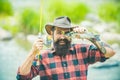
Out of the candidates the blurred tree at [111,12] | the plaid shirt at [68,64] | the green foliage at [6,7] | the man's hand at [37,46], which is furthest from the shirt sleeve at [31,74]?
the blurred tree at [111,12]

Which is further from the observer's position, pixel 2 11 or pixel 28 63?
pixel 2 11

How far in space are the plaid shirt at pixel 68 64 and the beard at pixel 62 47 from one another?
29mm

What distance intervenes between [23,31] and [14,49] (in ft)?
0.52

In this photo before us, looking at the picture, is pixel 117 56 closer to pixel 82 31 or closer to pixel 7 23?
pixel 82 31

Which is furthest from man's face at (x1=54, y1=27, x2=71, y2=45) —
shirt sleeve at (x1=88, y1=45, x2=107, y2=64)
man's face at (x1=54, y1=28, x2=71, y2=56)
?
shirt sleeve at (x1=88, y1=45, x2=107, y2=64)

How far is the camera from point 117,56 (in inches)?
112

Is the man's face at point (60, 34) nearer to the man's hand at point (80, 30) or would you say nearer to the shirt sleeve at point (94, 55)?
the man's hand at point (80, 30)

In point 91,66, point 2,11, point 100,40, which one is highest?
point 2,11

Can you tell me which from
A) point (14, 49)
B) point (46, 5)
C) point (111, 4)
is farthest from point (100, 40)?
point (14, 49)

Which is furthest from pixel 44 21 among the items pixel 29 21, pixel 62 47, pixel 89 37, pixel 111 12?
pixel 111 12

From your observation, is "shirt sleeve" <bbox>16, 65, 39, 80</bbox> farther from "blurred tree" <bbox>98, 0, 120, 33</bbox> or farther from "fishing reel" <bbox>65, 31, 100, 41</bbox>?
"blurred tree" <bbox>98, 0, 120, 33</bbox>

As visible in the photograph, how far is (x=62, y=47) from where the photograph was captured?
2.75 m

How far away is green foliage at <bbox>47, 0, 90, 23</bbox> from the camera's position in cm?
285

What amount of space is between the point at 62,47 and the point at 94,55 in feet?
0.85
